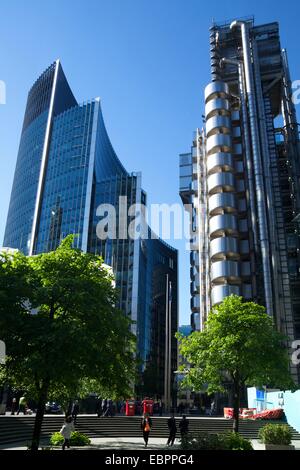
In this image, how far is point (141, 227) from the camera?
362 feet

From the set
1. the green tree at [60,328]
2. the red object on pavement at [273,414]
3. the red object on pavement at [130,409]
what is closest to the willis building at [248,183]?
the red object on pavement at [273,414]

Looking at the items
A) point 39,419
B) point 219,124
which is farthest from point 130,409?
point 219,124

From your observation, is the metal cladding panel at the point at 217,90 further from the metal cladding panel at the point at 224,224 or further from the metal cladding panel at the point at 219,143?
the metal cladding panel at the point at 224,224

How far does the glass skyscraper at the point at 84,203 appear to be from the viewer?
348 feet

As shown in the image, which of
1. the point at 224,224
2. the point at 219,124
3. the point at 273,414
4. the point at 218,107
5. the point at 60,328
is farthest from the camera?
the point at 218,107

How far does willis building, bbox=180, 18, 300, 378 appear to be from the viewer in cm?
5844

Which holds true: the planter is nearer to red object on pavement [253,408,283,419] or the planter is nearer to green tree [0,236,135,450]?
green tree [0,236,135,450]

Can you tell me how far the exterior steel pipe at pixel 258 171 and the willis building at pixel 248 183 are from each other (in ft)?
0.43

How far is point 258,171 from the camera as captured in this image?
6147 centimetres

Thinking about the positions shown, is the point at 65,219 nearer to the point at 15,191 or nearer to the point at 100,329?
the point at 15,191

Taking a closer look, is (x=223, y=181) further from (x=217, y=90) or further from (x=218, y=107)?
(x=217, y=90)

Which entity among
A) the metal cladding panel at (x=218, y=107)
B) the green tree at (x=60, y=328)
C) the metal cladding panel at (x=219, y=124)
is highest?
the metal cladding panel at (x=218, y=107)

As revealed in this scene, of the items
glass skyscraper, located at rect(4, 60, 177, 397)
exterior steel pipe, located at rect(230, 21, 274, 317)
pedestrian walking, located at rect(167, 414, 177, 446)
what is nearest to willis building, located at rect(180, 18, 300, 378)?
exterior steel pipe, located at rect(230, 21, 274, 317)

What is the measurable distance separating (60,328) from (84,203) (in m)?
96.5
